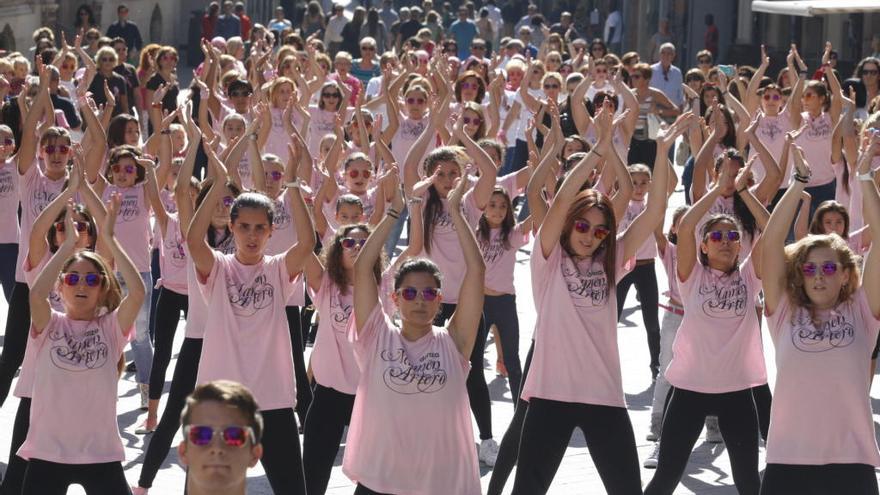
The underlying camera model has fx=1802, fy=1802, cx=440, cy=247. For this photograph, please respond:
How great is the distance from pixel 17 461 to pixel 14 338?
7.05 ft

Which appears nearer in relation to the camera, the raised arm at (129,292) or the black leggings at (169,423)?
the raised arm at (129,292)

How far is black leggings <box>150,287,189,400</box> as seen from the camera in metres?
9.65

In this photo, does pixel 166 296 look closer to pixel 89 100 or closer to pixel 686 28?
pixel 89 100

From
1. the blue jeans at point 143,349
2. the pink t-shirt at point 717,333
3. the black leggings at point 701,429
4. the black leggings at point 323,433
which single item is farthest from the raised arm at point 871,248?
the blue jeans at point 143,349

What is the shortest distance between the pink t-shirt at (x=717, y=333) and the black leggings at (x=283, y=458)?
68.1 inches

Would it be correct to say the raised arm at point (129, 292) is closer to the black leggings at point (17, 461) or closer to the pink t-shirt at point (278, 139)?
the black leggings at point (17, 461)

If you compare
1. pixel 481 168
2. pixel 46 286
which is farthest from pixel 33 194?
pixel 46 286

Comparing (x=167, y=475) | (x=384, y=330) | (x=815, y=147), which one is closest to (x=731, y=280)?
(x=384, y=330)

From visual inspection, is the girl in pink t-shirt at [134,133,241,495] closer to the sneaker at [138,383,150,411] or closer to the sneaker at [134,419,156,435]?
the sneaker at [134,419,156,435]

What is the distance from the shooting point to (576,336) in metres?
7.52

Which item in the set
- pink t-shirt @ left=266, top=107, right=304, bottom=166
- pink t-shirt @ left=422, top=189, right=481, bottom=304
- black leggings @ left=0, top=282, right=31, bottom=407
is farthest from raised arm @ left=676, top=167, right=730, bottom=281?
pink t-shirt @ left=266, top=107, right=304, bottom=166

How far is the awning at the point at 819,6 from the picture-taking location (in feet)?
72.1

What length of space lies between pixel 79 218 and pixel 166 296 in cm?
122

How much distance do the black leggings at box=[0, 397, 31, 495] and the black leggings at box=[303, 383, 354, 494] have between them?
1.21 m
